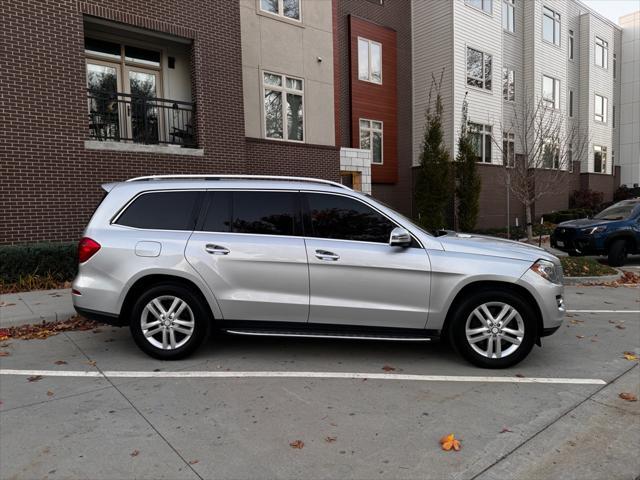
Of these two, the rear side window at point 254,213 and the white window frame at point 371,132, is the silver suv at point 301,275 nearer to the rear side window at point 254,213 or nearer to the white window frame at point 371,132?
the rear side window at point 254,213

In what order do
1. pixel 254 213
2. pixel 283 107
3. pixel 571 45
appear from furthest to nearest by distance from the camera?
pixel 571 45 < pixel 283 107 < pixel 254 213

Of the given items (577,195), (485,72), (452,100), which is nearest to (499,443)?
(452,100)

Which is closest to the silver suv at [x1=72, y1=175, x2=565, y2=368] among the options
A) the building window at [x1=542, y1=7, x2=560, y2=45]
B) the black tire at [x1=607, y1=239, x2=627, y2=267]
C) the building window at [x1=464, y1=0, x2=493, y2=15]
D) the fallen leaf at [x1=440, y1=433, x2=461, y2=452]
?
the fallen leaf at [x1=440, y1=433, x2=461, y2=452]

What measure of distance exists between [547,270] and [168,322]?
3861 millimetres

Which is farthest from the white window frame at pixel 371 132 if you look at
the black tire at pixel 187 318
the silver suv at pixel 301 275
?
the black tire at pixel 187 318

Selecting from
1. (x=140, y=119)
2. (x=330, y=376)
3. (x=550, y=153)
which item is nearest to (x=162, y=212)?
(x=330, y=376)

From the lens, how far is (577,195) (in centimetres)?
2747

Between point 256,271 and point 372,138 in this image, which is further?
point 372,138

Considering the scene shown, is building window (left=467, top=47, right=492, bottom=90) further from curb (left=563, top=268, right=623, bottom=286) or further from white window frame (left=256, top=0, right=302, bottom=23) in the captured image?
curb (left=563, top=268, right=623, bottom=286)

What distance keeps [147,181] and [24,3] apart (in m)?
6.52

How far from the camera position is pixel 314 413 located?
380cm

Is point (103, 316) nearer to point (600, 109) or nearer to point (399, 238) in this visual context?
point (399, 238)

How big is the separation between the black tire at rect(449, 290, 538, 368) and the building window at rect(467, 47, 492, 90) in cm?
1806

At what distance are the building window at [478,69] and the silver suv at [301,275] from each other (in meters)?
17.8
